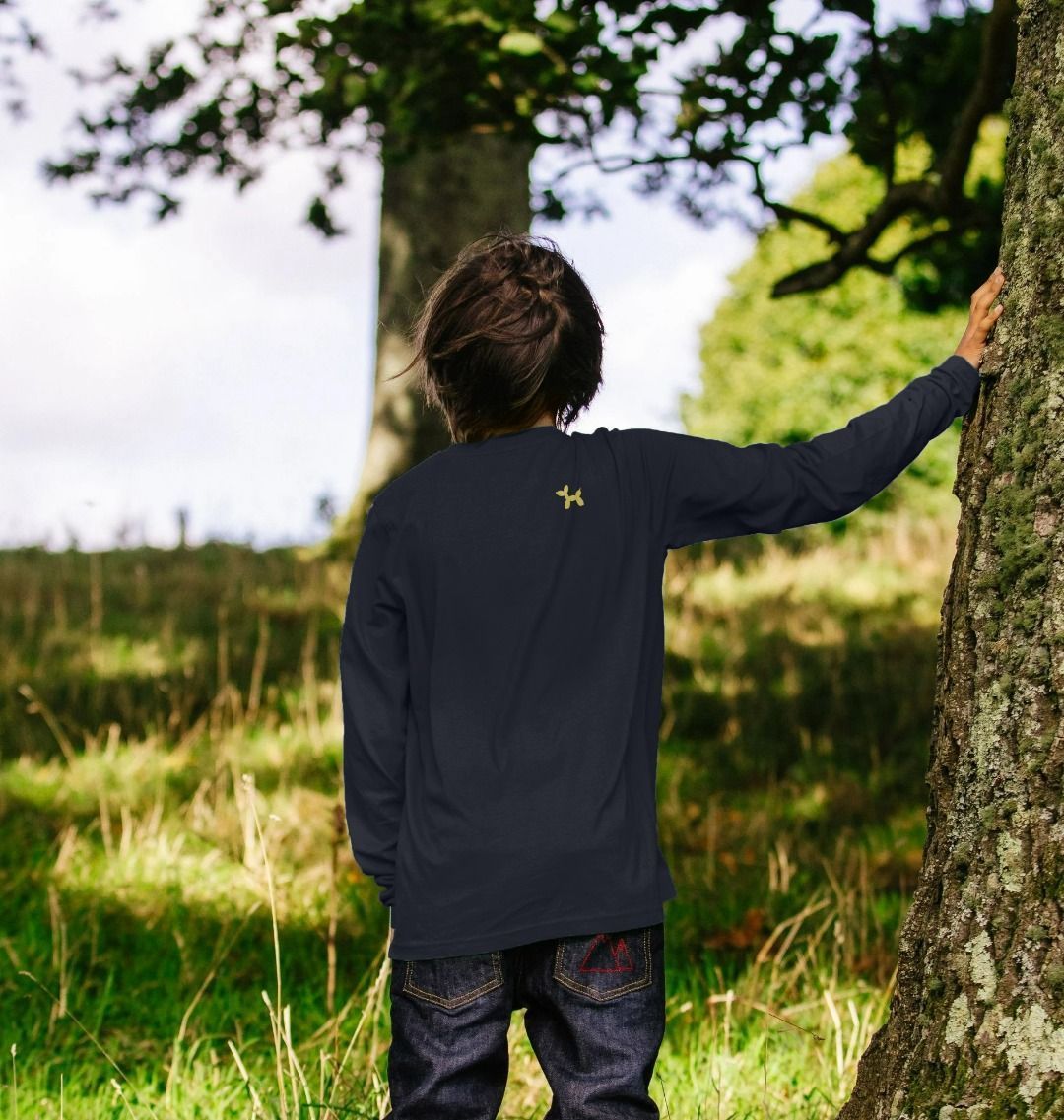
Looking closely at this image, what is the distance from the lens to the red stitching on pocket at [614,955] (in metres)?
2.22

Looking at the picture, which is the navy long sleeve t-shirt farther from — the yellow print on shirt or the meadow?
the meadow

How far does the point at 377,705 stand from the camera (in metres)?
2.40

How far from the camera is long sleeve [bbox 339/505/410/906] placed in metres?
2.38

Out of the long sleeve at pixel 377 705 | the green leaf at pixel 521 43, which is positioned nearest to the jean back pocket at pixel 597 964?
the long sleeve at pixel 377 705

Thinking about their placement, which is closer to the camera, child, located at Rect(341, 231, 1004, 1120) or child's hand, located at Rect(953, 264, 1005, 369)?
child, located at Rect(341, 231, 1004, 1120)

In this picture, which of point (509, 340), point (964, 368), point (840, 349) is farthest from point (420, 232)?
point (840, 349)

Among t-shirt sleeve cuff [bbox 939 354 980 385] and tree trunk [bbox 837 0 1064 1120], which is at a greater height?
t-shirt sleeve cuff [bbox 939 354 980 385]

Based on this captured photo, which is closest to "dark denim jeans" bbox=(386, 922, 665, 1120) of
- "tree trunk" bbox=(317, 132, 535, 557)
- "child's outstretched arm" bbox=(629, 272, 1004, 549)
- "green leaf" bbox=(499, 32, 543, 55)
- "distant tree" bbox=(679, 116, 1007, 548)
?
"child's outstretched arm" bbox=(629, 272, 1004, 549)

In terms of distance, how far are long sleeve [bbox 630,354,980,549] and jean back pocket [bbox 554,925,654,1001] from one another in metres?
0.71

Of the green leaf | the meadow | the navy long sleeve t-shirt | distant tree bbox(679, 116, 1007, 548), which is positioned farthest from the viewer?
distant tree bbox(679, 116, 1007, 548)

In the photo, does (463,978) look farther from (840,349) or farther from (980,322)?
(840,349)

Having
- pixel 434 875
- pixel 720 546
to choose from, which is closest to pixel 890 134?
pixel 434 875

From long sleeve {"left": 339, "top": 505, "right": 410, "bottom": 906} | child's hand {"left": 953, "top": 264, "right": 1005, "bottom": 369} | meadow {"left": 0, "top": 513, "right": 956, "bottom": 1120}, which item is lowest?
meadow {"left": 0, "top": 513, "right": 956, "bottom": 1120}

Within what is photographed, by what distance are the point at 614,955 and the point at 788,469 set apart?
90 cm
